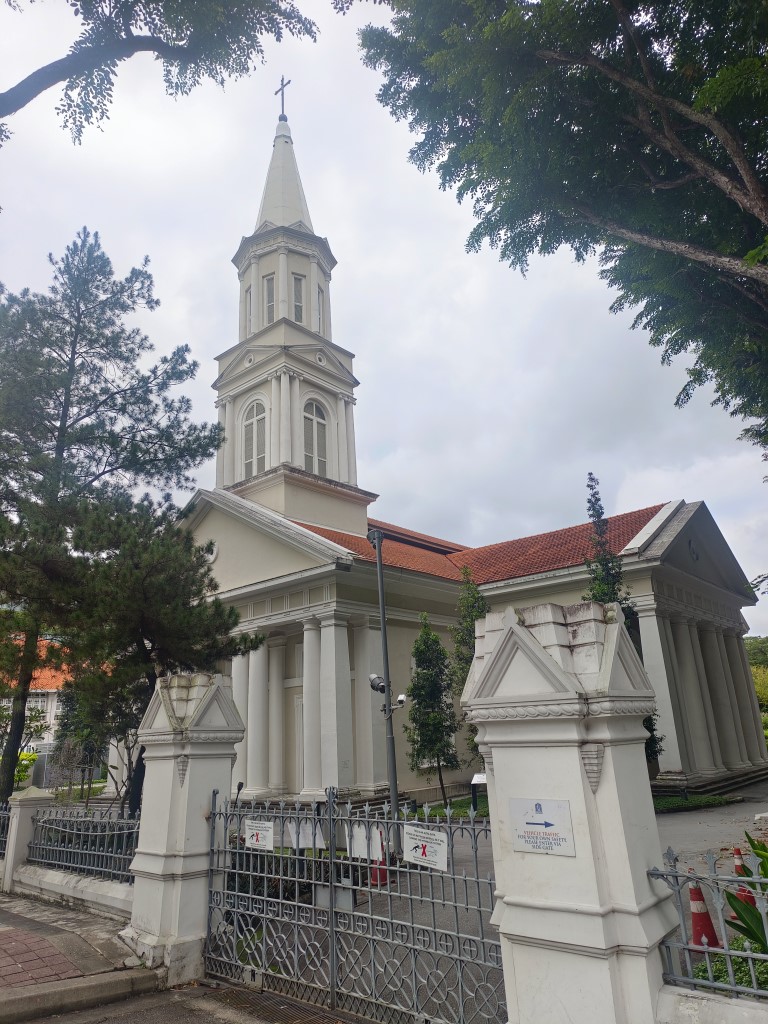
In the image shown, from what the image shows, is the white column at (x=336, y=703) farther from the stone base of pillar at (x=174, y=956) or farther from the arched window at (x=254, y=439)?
the stone base of pillar at (x=174, y=956)

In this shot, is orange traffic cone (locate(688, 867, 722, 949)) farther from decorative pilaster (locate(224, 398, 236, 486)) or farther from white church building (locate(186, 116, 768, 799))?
decorative pilaster (locate(224, 398, 236, 486))

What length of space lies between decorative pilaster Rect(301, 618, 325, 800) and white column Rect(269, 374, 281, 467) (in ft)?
21.5

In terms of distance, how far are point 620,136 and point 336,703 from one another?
13.9 meters

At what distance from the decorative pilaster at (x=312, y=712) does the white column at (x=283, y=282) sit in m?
12.2

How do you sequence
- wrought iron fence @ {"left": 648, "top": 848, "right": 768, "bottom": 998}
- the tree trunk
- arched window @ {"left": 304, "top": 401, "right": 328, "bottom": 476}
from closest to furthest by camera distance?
wrought iron fence @ {"left": 648, "top": 848, "right": 768, "bottom": 998}
the tree trunk
arched window @ {"left": 304, "top": 401, "right": 328, "bottom": 476}

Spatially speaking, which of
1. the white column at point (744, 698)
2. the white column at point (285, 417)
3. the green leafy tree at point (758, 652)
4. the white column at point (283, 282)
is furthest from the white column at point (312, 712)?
the green leafy tree at point (758, 652)

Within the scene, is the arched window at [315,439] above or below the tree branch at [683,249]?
above

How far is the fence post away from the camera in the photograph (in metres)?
9.23

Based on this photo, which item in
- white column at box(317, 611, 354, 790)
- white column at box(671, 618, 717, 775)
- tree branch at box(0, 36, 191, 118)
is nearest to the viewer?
tree branch at box(0, 36, 191, 118)

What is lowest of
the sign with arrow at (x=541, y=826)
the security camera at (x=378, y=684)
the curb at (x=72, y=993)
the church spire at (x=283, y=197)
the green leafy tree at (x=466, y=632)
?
the curb at (x=72, y=993)

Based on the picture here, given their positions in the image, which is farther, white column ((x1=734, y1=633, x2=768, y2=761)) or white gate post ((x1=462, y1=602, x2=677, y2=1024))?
white column ((x1=734, y1=633, x2=768, y2=761))

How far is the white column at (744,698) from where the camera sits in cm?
→ 2386

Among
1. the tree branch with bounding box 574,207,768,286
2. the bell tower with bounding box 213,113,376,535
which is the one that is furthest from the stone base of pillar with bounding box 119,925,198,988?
the bell tower with bounding box 213,113,376,535

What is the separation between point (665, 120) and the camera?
9445 mm
